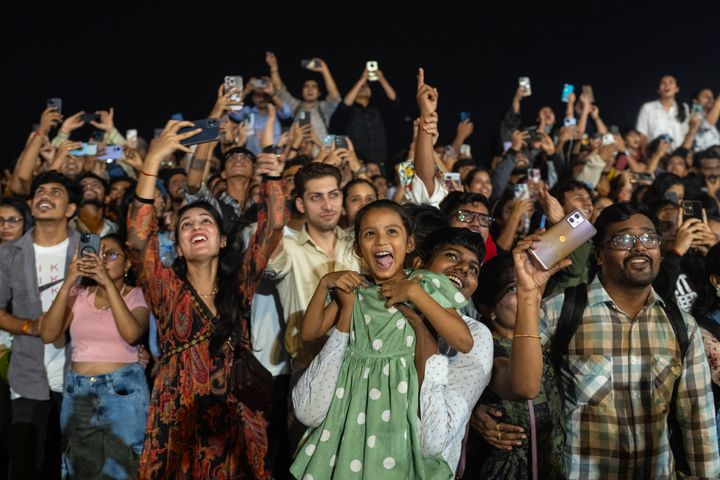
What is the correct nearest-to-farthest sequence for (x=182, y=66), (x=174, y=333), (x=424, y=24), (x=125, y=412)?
1. (x=174, y=333)
2. (x=125, y=412)
3. (x=182, y=66)
4. (x=424, y=24)

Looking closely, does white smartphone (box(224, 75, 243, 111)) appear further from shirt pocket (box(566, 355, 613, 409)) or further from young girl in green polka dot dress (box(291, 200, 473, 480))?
shirt pocket (box(566, 355, 613, 409))

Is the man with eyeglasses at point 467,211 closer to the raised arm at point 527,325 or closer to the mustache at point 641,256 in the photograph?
the mustache at point 641,256

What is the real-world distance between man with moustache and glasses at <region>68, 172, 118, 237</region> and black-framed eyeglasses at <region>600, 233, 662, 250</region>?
3.40 metres

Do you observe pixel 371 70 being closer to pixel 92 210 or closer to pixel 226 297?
pixel 92 210

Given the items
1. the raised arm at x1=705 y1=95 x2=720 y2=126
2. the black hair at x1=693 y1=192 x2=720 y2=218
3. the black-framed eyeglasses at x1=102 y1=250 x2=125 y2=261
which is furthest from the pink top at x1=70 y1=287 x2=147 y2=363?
the raised arm at x1=705 y1=95 x2=720 y2=126

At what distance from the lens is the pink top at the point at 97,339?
12.9ft

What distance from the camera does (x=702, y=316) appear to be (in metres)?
3.42

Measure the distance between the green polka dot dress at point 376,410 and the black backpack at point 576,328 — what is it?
802 mm

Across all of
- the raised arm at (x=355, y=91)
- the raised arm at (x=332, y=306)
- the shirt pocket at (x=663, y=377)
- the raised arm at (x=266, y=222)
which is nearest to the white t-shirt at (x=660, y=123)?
the raised arm at (x=355, y=91)

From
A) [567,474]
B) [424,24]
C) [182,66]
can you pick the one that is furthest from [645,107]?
[567,474]

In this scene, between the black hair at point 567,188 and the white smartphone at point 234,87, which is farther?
the black hair at point 567,188

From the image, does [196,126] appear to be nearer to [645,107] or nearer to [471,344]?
[471,344]

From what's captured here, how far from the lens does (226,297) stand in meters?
3.29

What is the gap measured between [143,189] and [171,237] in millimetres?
1951
